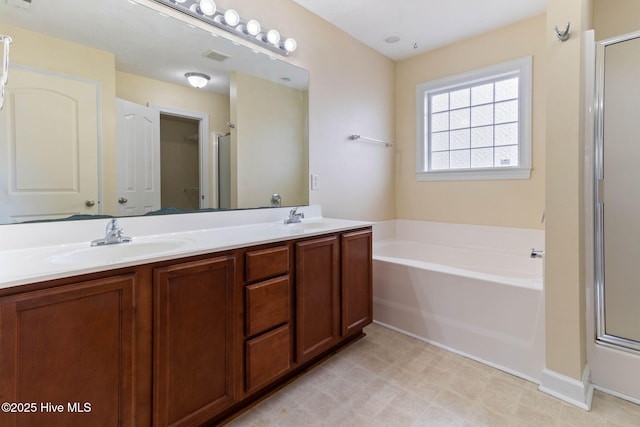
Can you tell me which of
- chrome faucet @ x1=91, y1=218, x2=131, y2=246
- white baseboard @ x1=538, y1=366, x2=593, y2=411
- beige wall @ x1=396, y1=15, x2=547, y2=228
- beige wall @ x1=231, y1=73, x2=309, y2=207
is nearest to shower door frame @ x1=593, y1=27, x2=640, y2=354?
Answer: white baseboard @ x1=538, y1=366, x2=593, y2=411

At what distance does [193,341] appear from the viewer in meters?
1.21

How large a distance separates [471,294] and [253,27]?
2.21m

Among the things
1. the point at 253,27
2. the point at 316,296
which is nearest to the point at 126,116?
the point at 253,27

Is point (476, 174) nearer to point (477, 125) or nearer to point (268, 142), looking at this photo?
point (477, 125)

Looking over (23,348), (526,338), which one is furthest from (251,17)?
(526,338)

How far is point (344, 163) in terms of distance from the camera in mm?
2785

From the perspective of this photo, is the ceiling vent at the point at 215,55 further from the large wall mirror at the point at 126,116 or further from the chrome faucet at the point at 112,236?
the chrome faucet at the point at 112,236

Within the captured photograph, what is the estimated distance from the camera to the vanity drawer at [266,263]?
1.40m

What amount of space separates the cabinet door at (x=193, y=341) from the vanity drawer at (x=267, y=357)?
10 cm

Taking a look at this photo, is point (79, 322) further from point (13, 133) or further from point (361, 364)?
point (361, 364)

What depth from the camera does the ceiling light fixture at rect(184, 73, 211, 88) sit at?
1763 millimetres

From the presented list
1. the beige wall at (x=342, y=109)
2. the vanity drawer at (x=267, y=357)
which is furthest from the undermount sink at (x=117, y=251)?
the beige wall at (x=342, y=109)

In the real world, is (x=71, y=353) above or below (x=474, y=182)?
below

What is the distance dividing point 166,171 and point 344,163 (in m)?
1.55
